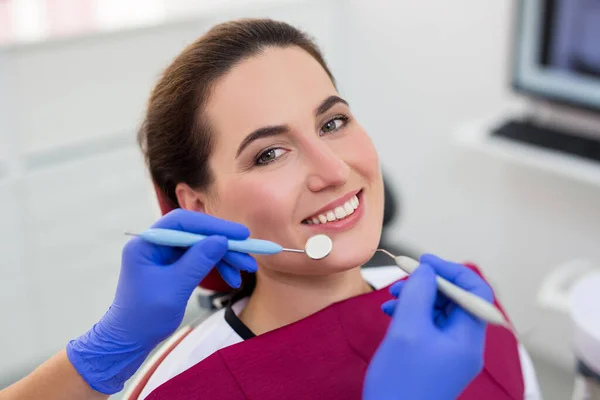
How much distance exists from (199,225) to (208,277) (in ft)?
1.06

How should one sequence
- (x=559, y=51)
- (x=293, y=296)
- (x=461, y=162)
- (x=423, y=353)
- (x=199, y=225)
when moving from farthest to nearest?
(x=461, y=162), (x=559, y=51), (x=293, y=296), (x=199, y=225), (x=423, y=353)

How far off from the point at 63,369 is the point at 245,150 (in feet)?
1.18

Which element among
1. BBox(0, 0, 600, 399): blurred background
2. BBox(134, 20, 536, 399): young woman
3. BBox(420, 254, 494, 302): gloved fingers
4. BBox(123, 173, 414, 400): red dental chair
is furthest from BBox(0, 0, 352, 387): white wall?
BBox(420, 254, 494, 302): gloved fingers

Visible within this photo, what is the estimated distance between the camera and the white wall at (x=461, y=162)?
2.23 meters

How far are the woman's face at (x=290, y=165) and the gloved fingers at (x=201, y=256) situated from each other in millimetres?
138

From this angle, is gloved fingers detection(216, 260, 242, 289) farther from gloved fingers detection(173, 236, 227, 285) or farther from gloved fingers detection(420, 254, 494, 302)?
gloved fingers detection(420, 254, 494, 302)

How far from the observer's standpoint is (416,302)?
77 centimetres

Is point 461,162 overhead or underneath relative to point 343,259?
underneath

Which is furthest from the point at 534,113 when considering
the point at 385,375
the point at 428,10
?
the point at 385,375

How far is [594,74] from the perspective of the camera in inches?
79.8

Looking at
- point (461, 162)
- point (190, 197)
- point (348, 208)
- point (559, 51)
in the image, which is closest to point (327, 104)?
point (348, 208)

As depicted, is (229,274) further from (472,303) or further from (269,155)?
(472,303)

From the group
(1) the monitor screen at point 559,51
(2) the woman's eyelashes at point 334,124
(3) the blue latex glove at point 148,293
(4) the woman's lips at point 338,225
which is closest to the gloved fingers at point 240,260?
(3) the blue latex glove at point 148,293

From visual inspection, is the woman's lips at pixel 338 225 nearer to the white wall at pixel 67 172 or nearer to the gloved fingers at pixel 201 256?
the gloved fingers at pixel 201 256
